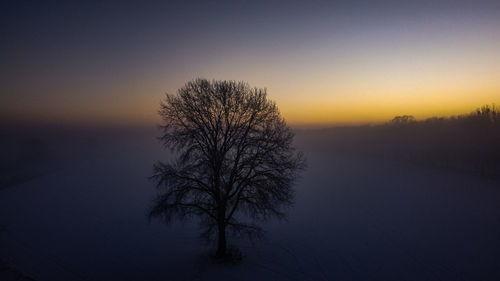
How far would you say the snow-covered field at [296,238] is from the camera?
12.0 metres

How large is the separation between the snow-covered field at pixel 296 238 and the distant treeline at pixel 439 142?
15.0 meters

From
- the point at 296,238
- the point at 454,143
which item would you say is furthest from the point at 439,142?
the point at 296,238

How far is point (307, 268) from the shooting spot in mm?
11914

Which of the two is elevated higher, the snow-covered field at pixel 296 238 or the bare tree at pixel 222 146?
the bare tree at pixel 222 146

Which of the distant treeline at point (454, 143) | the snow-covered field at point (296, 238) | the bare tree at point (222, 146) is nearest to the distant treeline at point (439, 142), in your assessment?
the distant treeline at point (454, 143)

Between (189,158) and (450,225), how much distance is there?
71.4 feet

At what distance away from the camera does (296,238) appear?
15.6 meters

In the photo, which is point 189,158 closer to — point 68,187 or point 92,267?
point 92,267

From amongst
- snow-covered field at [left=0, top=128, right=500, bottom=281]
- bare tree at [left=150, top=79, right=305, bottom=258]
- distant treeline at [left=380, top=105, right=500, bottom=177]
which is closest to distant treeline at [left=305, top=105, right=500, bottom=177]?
distant treeline at [left=380, top=105, right=500, bottom=177]

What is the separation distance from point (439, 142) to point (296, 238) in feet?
183

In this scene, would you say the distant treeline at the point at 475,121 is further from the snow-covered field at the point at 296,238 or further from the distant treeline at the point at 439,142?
the snow-covered field at the point at 296,238

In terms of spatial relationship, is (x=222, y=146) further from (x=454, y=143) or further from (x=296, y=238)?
(x=454, y=143)

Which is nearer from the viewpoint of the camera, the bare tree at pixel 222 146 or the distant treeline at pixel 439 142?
the bare tree at pixel 222 146

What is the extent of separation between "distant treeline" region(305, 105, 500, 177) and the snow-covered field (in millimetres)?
14982
